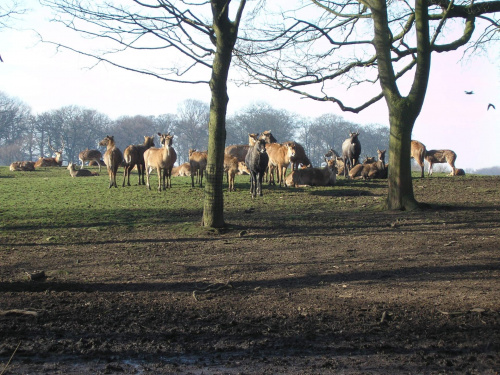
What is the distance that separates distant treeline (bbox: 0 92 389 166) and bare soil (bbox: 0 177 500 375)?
79.7 metres

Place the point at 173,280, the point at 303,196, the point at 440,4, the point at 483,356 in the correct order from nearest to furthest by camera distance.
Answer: the point at 483,356 → the point at 173,280 → the point at 440,4 → the point at 303,196

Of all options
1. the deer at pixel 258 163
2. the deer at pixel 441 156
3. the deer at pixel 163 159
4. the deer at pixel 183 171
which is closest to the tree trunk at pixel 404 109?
the deer at pixel 258 163

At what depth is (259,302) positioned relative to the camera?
6.68 m

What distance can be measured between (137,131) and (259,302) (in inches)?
3773

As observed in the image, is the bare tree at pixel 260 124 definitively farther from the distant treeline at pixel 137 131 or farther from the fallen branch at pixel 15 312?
the fallen branch at pixel 15 312

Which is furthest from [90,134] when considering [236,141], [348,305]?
[348,305]

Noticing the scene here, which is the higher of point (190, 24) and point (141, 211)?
point (190, 24)

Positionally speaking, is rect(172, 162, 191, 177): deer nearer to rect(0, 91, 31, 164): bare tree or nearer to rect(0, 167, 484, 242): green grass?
rect(0, 167, 484, 242): green grass

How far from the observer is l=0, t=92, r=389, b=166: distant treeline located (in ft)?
296

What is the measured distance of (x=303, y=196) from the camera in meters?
18.2

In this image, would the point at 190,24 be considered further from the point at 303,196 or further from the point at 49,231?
the point at 303,196

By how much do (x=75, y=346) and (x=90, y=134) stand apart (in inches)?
3550

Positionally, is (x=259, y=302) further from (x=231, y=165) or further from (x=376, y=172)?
(x=376, y=172)

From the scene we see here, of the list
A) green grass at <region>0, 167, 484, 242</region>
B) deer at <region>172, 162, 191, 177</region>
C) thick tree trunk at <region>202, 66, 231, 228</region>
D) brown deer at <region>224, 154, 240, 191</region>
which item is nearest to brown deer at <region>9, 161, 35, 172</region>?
deer at <region>172, 162, 191, 177</region>
